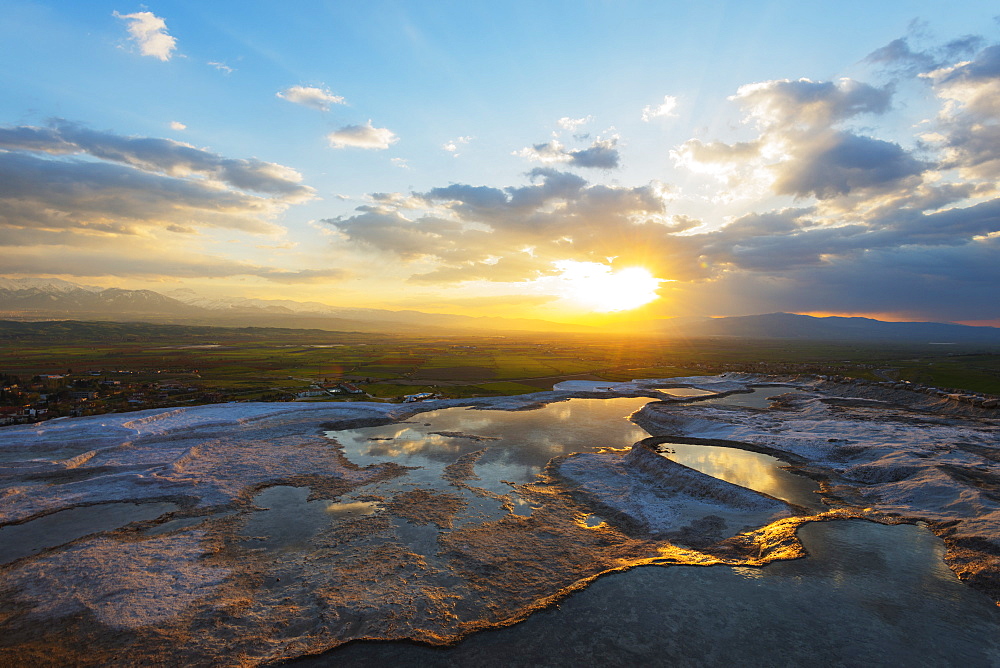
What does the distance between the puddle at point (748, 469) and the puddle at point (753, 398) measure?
22.5 m

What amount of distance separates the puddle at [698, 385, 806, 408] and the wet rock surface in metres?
16.7

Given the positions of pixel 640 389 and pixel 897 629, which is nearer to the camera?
pixel 897 629

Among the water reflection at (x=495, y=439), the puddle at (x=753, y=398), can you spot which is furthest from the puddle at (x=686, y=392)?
the water reflection at (x=495, y=439)

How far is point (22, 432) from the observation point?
32.2 m

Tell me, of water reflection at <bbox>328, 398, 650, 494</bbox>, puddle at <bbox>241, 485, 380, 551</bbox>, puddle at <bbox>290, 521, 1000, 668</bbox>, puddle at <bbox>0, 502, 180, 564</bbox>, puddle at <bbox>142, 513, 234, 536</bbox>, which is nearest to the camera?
puddle at <bbox>290, 521, 1000, 668</bbox>

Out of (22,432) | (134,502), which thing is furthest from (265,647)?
(22,432)

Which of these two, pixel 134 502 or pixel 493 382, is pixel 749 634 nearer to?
pixel 134 502

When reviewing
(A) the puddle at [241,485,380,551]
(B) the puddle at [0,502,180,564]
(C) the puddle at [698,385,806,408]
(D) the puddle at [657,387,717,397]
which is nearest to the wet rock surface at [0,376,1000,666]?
(A) the puddle at [241,485,380,551]

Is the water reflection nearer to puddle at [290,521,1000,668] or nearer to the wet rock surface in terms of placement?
the wet rock surface

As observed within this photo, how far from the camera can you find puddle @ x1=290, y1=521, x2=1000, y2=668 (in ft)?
36.9

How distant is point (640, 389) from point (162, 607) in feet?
207

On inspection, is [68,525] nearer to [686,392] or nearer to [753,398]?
[686,392]

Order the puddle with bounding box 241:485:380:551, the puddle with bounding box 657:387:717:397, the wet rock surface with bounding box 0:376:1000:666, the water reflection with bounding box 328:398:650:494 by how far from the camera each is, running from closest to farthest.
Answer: the wet rock surface with bounding box 0:376:1000:666 < the puddle with bounding box 241:485:380:551 < the water reflection with bounding box 328:398:650:494 < the puddle with bounding box 657:387:717:397

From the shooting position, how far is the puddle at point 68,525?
1658cm
